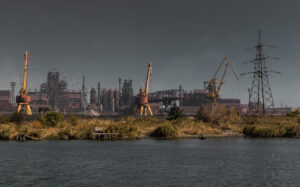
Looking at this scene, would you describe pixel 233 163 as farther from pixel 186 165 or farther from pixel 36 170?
pixel 36 170

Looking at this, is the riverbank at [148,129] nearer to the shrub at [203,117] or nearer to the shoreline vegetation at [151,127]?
the shoreline vegetation at [151,127]

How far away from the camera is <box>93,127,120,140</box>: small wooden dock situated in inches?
2088

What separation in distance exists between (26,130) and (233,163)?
123 feet

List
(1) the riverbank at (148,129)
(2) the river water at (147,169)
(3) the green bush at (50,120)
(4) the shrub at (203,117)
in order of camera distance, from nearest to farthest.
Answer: (2) the river water at (147,169) < (1) the riverbank at (148,129) < (3) the green bush at (50,120) < (4) the shrub at (203,117)

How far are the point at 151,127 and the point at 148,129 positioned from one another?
1845 millimetres

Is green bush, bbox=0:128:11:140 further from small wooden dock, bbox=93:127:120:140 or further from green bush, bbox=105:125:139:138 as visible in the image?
green bush, bbox=105:125:139:138

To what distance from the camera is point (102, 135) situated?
177 ft

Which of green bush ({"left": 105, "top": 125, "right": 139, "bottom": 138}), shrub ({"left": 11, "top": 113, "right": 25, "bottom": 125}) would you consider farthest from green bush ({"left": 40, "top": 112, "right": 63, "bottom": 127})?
green bush ({"left": 105, "top": 125, "right": 139, "bottom": 138})

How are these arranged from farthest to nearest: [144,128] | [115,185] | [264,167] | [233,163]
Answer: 1. [144,128]
2. [233,163]
3. [264,167]
4. [115,185]

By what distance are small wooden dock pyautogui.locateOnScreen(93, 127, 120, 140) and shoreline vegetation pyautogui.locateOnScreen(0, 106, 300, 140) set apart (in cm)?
72

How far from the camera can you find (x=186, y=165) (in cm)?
2772

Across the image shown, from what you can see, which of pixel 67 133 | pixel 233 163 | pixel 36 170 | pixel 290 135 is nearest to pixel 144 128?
pixel 67 133

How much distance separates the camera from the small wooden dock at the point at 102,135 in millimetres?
53037

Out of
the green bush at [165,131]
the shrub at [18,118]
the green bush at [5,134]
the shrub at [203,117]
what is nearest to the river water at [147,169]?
the green bush at [5,134]
